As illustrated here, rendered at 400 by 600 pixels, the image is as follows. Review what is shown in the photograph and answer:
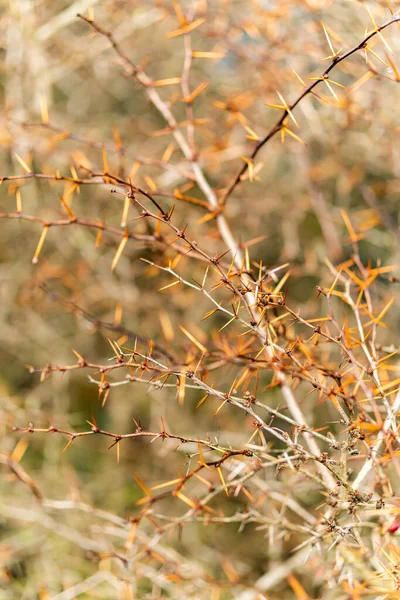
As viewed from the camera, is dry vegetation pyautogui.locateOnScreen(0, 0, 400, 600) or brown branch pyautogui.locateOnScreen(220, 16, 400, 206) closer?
brown branch pyautogui.locateOnScreen(220, 16, 400, 206)

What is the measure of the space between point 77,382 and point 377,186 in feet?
8.27

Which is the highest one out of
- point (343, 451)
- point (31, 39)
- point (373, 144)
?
point (31, 39)

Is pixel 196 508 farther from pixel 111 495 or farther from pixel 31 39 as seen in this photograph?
pixel 31 39

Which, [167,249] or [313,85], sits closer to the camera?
[313,85]

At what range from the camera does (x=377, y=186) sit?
322 centimetres

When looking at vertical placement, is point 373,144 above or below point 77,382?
above

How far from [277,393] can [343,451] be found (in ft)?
6.84

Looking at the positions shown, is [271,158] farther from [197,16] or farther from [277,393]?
[277,393]

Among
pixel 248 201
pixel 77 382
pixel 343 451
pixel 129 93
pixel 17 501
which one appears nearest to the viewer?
pixel 343 451

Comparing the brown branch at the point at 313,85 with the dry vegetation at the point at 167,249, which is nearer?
the brown branch at the point at 313,85

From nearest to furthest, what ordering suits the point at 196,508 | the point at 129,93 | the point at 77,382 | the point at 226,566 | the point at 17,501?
the point at 196,508
the point at 226,566
the point at 17,501
the point at 77,382
the point at 129,93

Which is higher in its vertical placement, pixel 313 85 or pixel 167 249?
pixel 313 85

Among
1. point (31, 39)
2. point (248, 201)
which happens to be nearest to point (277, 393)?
point (248, 201)

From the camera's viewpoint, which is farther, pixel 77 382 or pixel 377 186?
pixel 77 382
